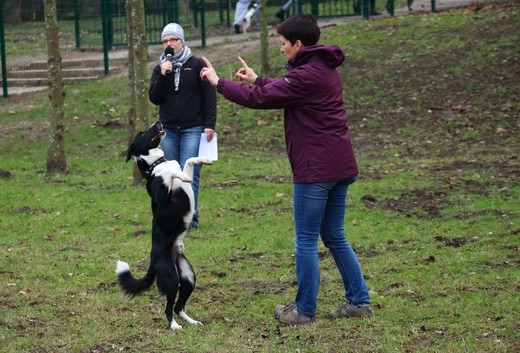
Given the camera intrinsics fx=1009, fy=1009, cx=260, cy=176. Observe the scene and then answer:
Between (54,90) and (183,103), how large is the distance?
512 centimetres

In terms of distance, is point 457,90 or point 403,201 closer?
point 403,201

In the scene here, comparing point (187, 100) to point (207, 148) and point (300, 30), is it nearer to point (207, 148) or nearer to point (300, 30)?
point (207, 148)

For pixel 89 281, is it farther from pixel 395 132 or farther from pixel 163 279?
pixel 395 132

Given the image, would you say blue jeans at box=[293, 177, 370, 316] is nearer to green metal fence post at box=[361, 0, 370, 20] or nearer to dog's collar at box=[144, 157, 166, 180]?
dog's collar at box=[144, 157, 166, 180]

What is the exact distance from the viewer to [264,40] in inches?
795

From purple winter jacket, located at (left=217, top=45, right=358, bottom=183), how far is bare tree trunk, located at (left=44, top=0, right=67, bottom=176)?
27.1 feet

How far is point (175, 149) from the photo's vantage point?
10625mm

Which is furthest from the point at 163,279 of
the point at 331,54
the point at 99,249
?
the point at 99,249

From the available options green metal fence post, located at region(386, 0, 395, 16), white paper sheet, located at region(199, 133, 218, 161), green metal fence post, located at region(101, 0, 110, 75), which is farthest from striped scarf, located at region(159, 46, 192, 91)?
green metal fence post, located at region(386, 0, 395, 16)

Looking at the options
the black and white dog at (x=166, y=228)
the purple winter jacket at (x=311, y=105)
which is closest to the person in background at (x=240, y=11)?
the black and white dog at (x=166, y=228)

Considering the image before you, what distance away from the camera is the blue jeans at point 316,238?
711 cm

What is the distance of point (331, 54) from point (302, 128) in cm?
56

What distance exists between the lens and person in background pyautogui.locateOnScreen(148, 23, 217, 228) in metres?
10.4

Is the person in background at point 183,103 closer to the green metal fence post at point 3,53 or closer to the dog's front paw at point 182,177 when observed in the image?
the dog's front paw at point 182,177
